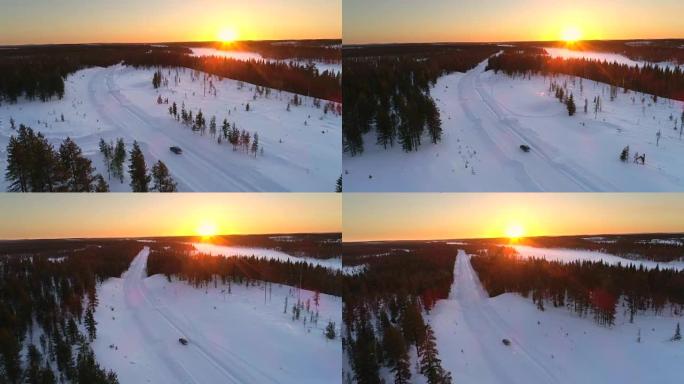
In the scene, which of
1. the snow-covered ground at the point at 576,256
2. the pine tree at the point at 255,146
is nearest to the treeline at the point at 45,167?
the pine tree at the point at 255,146

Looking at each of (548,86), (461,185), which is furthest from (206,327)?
(548,86)

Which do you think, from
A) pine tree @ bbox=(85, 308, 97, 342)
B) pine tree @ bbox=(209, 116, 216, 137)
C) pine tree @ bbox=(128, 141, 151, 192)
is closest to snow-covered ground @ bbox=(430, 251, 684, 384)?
pine tree @ bbox=(209, 116, 216, 137)

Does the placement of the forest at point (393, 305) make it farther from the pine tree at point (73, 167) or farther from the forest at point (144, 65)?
the pine tree at point (73, 167)

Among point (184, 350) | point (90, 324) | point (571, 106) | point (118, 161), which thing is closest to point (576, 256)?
point (571, 106)

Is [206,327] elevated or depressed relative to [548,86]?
depressed

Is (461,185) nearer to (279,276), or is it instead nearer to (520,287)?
(520,287)

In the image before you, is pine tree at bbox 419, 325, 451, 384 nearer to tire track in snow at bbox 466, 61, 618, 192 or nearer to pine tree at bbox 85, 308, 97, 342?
tire track in snow at bbox 466, 61, 618, 192
